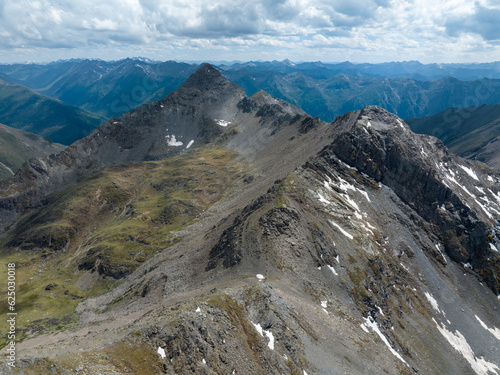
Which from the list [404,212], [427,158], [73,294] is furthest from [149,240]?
[427,158]

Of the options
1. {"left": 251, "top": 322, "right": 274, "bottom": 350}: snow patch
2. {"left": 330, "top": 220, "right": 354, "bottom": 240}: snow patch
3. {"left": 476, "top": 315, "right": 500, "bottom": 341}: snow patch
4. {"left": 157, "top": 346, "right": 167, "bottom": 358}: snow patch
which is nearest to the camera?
{"left": 157, "top": 346, "right": 167, "bottom": 358}: snow patch

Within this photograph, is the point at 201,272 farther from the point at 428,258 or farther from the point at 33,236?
the point at 33,236

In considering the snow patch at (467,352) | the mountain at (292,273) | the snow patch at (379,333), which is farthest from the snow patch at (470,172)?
the snow patch at (379,333)

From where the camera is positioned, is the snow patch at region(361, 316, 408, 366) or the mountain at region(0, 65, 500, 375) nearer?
the mountain at region(0, 65, 500, 375)

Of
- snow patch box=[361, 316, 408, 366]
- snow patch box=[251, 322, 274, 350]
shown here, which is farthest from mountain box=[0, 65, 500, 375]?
snow patch box=[361, 316, 408, 366]

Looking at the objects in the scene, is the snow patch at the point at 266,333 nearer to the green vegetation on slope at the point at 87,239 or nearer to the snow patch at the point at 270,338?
the snow patch at the point at 270,338

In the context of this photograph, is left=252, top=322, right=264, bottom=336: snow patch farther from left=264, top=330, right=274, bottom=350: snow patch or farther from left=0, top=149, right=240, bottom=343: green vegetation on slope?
left=0, top=149, right=240, bottom=343: green vegetation on slope

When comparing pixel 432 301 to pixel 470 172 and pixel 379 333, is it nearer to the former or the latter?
pixel 379 333

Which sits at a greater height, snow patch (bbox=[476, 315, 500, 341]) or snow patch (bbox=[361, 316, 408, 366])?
snow patch (bbox=[361, 316, 408, 366])
